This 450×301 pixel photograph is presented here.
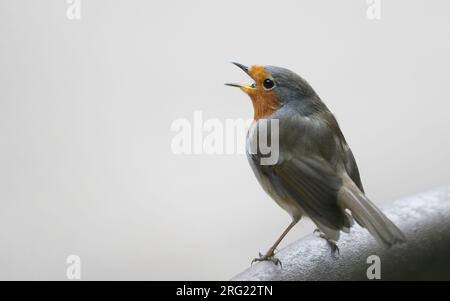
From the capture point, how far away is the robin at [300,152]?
1.87m

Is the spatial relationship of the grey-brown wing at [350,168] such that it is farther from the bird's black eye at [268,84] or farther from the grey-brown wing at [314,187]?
the bird's black eye at [268,84]

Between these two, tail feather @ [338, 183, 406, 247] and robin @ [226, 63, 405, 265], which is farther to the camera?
robin @ [226, 63, 405, 265]

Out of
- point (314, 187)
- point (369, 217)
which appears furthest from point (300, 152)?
point (369, 217)

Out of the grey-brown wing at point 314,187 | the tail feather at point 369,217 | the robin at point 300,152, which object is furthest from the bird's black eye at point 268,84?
the tail feather at point 369,217

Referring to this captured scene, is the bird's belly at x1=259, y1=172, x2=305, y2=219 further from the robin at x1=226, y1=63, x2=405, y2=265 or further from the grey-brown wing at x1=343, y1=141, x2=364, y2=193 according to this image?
the grey-brown wing at x1=343, y1=141, x2=364, y2=193

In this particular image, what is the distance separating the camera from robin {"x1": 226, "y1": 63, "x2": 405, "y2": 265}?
187cm

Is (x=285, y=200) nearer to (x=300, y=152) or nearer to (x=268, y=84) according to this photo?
(x=300, y=152)

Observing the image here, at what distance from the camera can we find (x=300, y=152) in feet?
6.52

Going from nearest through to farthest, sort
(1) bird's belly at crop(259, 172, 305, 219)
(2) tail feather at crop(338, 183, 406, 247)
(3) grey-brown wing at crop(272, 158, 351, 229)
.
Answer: (2) tail feather at crop(338, 183, 406, 247), (3) grey-brown wing at crop(272, 158, 351, 229), (1) bird's belly at crop(259, 172, 305, 219)

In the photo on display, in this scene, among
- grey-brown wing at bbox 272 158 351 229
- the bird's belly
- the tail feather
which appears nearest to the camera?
the tail feather

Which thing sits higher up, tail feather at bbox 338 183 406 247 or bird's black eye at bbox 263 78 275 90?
bird's black eye at bbox 263 78 275 90

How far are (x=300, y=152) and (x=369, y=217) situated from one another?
421 mm

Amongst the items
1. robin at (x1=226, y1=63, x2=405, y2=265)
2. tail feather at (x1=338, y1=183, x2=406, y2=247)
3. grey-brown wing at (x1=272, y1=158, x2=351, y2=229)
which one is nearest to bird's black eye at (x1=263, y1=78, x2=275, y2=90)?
robin at (x1=226, y1=63, x2=405, y2=265)

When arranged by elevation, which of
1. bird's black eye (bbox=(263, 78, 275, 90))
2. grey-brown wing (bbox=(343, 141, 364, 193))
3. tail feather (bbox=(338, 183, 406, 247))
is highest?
bird's black eye (bbox=(263, 78, 275, 90))
